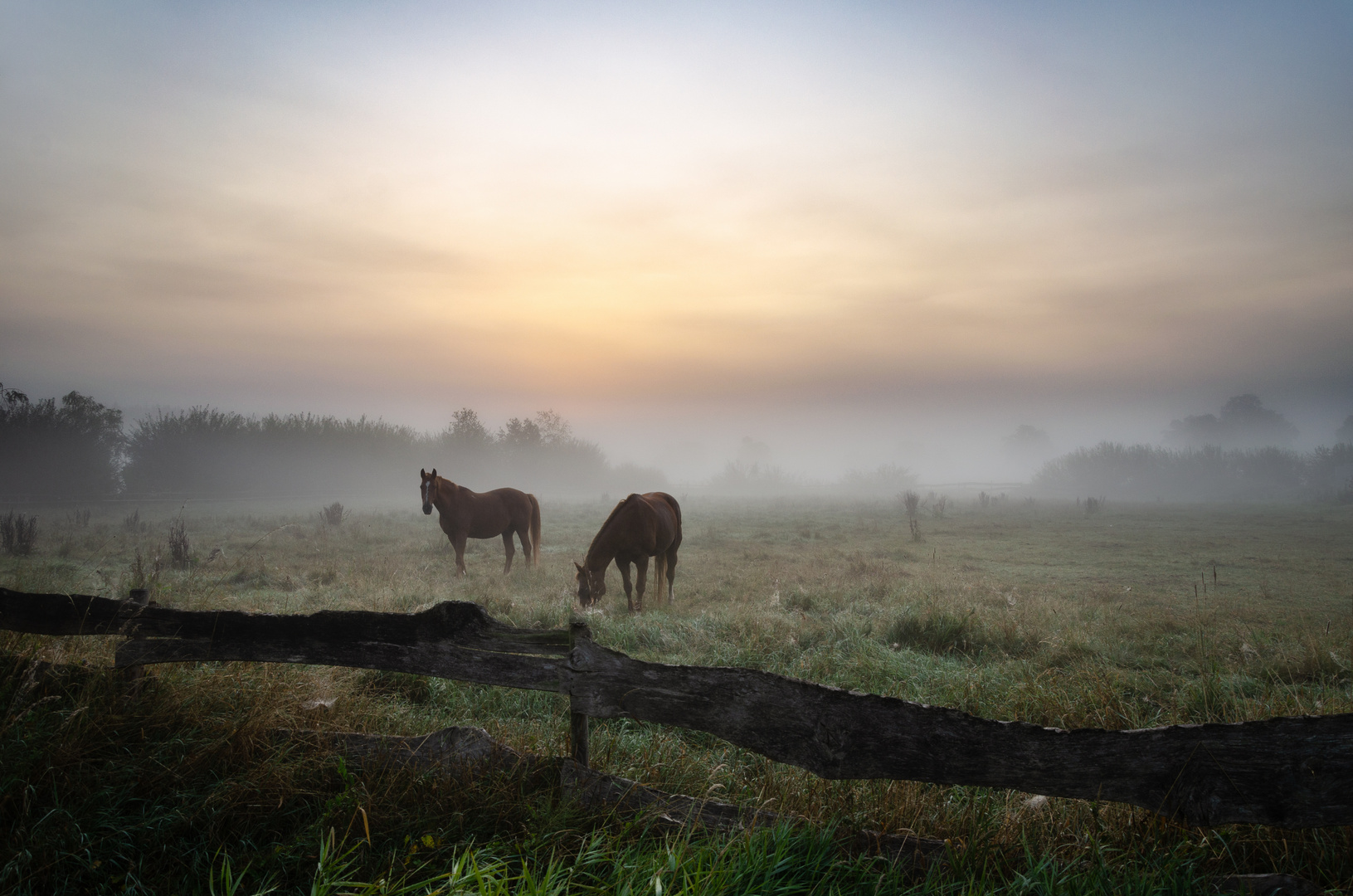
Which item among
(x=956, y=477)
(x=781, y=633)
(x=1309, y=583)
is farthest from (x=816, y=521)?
(x=956, y=477)

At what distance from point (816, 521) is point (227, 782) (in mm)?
27290

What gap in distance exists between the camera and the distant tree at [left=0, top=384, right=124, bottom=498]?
25422mm

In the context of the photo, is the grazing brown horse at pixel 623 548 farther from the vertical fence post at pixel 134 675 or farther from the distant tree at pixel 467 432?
the distant tree at pixel 467 432

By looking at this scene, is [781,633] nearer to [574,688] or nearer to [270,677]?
[574,688]

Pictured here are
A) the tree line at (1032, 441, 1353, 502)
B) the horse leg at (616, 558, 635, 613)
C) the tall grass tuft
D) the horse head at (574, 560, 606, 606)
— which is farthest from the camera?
the tree line at (1032, 441, 1353, 502)

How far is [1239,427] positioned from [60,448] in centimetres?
14320

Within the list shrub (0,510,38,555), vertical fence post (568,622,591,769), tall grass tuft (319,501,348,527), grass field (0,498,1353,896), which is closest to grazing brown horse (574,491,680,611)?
grass field (0,498,1353,896)

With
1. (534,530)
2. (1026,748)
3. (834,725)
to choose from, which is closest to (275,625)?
(834,725)

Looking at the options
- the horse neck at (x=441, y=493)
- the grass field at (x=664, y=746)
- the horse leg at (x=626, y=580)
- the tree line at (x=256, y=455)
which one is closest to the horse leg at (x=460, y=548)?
the horse neck at (x=441, y=493)

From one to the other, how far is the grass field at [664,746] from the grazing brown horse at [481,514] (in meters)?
2.77

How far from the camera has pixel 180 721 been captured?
3217mm

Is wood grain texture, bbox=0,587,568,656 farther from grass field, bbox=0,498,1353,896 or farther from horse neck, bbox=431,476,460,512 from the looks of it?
horse neck, bbox=431,476,460,512

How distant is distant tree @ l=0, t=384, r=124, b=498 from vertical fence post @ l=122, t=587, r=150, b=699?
29.5m

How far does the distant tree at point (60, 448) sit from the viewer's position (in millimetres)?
25422
